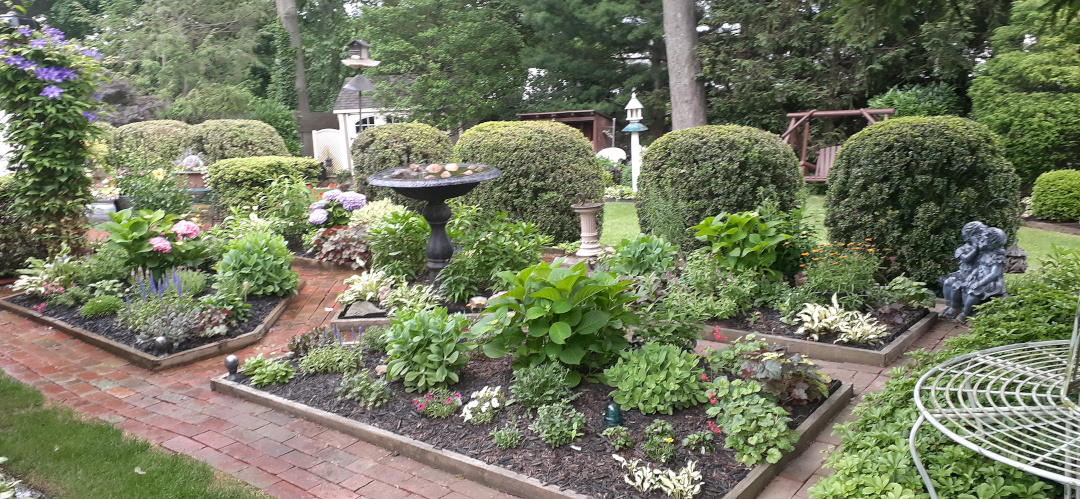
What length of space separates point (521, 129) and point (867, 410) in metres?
6.14

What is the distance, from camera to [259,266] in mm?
6359

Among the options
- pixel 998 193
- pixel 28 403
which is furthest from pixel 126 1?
pixel 998 193

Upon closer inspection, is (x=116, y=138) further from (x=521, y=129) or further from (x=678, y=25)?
(x=678, y=25)

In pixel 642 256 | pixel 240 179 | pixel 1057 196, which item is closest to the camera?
pixel 642 256

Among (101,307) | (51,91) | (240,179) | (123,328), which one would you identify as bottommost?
(123,328)

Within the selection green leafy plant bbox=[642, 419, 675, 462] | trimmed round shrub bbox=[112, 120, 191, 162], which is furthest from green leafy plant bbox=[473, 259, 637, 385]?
trimmed round shrub bbox=[112, 120, 191, 162]

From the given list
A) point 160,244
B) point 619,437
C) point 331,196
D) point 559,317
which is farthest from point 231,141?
point 619,437

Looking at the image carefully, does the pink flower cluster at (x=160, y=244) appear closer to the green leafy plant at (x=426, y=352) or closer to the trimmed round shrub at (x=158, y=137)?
the green leafy plant at (x=426, y=352)

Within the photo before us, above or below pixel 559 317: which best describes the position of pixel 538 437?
below

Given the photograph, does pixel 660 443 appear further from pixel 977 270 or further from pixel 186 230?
pixel 186 230

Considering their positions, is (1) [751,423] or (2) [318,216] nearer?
(1) [751,423]

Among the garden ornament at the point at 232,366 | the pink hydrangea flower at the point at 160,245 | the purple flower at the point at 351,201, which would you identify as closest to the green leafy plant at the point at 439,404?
the garden ornament at the point at 232,366

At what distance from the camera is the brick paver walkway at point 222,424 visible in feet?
11.0

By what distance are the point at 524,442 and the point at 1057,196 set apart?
899 centimetres
